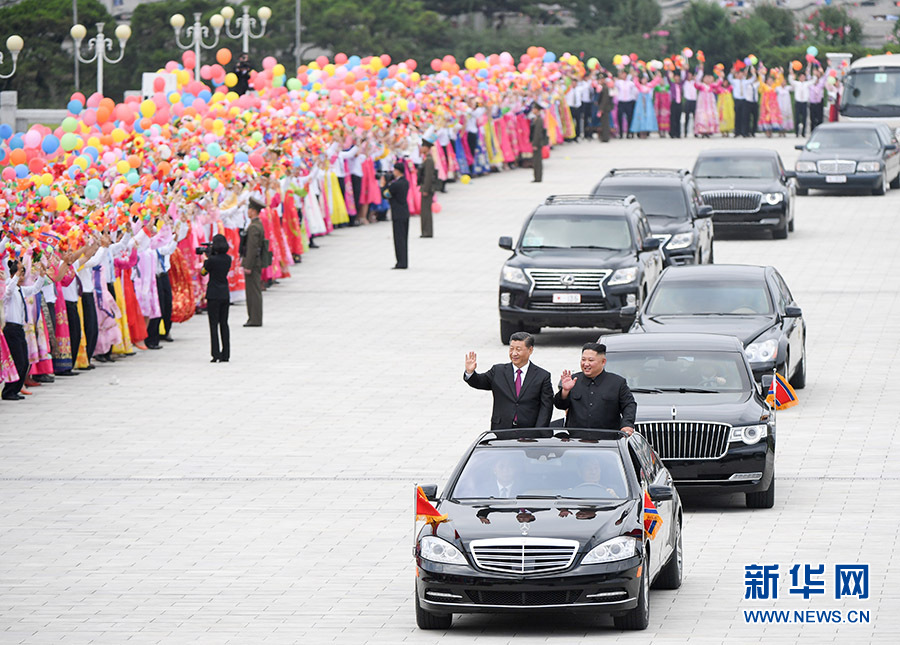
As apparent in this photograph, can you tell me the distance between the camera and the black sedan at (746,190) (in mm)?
36500

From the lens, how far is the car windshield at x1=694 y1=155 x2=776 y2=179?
3731 cm

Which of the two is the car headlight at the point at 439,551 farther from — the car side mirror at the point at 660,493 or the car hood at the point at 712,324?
the car hood at the point at 712,324

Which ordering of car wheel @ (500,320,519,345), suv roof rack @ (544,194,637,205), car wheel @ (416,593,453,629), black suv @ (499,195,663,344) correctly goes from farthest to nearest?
suv roof rack @ (544,194,637,205) < car wheel @ (500,320,519,345) < black suv @ (499,195,663,344) < car wheel @ (416,593,453,629)

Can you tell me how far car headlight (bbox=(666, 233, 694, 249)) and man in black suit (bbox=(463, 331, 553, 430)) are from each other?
15015 mm

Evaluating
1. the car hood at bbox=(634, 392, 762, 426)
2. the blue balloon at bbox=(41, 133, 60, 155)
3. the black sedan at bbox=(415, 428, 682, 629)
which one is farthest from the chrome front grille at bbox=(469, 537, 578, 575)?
the blue balloon at bbox=(41, 133, 60, 155)

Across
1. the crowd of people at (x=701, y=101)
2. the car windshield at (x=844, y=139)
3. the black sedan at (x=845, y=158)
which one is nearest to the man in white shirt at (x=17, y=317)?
the black sedan at (x=845, y=158)

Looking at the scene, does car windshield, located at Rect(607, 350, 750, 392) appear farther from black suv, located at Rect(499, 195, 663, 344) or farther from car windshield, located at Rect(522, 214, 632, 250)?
car windshield, located at Rect(522, 214, 632, 250)

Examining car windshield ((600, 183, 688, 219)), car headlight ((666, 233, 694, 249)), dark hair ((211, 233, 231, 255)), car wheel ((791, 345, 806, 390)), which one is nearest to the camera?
car wheel ((791, 345, 806, 390))

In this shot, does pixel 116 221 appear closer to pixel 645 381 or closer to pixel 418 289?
pixel 418 289

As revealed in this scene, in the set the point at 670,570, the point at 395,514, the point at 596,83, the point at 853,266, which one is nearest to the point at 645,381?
the point at 395,514

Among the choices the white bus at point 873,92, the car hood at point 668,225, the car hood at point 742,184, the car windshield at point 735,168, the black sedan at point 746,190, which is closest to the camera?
the car hood at point 668,225

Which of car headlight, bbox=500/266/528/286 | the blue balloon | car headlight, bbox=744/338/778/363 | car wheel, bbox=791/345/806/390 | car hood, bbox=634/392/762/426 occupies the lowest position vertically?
car wheel, bbox=791/345/806/390

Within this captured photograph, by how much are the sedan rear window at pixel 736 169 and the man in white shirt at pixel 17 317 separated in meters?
17.4

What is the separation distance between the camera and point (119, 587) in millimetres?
13938
